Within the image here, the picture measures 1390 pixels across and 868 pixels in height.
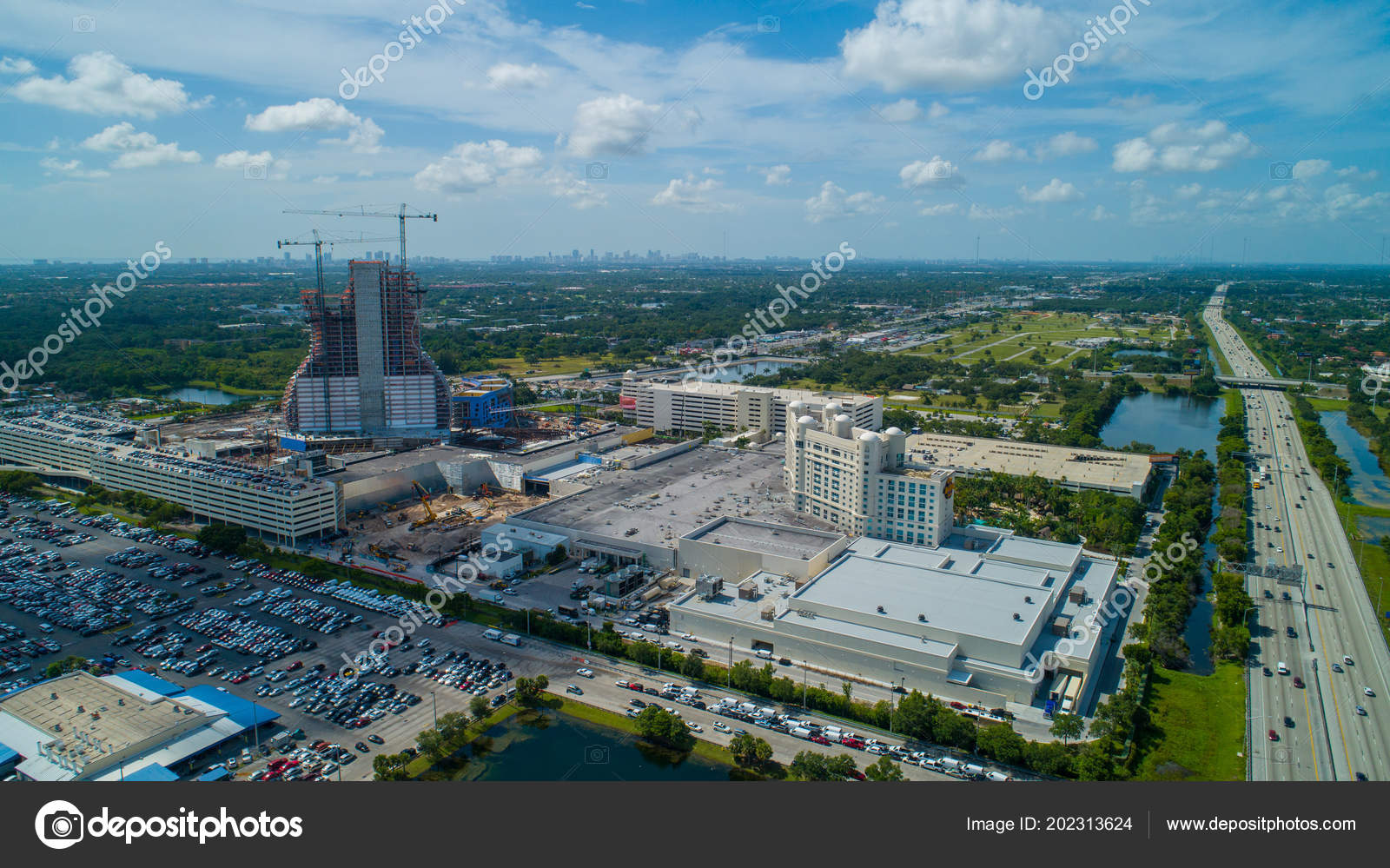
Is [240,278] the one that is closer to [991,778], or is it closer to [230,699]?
[230,699]

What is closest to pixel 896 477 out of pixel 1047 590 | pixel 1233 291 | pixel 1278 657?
pixel 1047 590

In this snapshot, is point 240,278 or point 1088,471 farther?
point 240,278

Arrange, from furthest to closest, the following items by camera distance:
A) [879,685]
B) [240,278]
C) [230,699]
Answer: [240,278] → [879,685] → [230,699]

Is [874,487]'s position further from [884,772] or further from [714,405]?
[714,405]

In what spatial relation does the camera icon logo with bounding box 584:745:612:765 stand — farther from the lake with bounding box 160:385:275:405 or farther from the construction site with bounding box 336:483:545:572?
the lake with bounding box 160:385:275:405

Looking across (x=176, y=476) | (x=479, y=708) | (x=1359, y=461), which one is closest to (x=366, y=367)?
(x=176, y=476)

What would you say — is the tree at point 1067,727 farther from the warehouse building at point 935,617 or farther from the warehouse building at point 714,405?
the warehouse building at point 714,405
